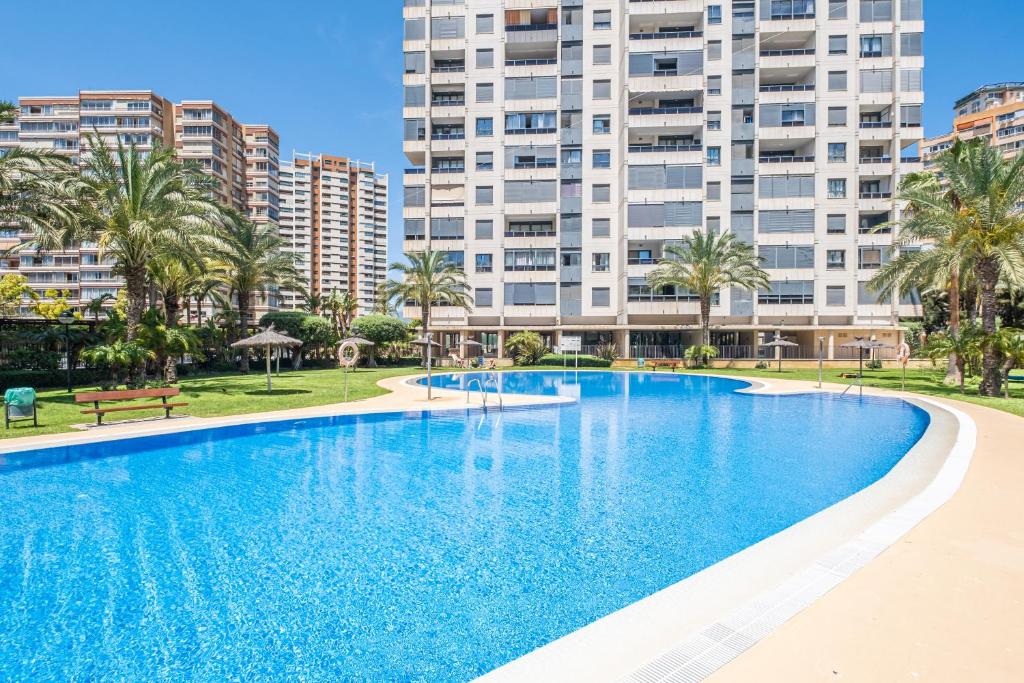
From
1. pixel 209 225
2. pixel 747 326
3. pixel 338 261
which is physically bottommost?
pixel 747 326

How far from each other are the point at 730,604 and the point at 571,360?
33.4 meters

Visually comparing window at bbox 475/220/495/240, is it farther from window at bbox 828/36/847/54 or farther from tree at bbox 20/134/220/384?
window at bbox 828/36/847/54

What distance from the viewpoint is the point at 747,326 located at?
4041 centimetres

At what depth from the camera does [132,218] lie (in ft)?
59.8

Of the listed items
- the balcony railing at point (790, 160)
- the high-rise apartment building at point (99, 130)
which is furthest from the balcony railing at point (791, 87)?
the high-rise apartment building at point (99, 130)

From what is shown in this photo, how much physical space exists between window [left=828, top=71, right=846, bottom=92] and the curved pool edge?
45.8m

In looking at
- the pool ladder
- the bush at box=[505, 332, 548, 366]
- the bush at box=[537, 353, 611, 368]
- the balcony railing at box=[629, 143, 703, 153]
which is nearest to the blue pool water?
the pool ladder

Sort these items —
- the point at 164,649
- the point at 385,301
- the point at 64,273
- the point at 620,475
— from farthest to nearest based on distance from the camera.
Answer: the point at 64,273, the point at 385,301, the point at 620,475, the point at 164,649

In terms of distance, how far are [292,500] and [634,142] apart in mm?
42727

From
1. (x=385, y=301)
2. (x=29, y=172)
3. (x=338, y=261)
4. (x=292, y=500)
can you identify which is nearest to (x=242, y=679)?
(x=292, y=500)

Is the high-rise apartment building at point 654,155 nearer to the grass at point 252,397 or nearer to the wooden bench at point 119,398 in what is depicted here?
the grass at point 252,397

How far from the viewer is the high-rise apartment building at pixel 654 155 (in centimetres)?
4000

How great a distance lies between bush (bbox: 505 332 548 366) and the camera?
122 ft

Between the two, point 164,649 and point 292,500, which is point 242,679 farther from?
point 292,500
